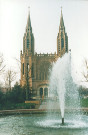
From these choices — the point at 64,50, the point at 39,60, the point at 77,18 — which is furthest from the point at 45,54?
the point at 77,18

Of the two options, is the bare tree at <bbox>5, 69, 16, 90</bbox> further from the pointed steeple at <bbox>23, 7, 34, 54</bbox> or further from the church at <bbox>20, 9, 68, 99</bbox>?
the pointed steeple at <bbox>23, 7, 34, 54</bbox>

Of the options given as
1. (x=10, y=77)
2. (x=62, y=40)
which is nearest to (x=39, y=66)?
(x=62, y=40)

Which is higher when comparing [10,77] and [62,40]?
[62,40]

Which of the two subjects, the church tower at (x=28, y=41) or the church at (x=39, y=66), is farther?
the church tower at (x=28, y=41)

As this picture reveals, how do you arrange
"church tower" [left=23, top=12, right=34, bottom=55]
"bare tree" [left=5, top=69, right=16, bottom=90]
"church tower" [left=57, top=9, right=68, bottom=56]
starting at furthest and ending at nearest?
"church tower" [left=23, top=12, right=34, bottom=55], "church tower" [left=57, top=9, right=68, bottom=56], "bare tree" [left=5, top=69, right=16, bottom=90]

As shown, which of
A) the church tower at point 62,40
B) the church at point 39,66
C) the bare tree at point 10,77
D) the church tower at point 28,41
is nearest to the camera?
the bare tree at point 10,77

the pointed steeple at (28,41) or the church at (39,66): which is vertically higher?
the pointed steeple at (28,41)

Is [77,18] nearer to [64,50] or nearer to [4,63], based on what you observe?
[4,63]

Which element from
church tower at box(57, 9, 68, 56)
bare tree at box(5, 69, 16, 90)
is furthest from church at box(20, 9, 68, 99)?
bare tree at box(5, 69, 16, 90)

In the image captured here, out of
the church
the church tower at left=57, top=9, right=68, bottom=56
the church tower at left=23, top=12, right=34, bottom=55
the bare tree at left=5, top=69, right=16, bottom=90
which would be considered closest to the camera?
the bare tree at left=5, top=69, right=16, bottom=90

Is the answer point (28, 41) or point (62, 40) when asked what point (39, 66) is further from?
point (62, 40)

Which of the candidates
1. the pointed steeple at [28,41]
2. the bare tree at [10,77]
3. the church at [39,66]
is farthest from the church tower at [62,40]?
the bare tree at [10,77]

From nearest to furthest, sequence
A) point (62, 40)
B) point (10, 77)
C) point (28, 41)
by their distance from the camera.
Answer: point (10, 77)
point (62, 40)
point (28, 41)

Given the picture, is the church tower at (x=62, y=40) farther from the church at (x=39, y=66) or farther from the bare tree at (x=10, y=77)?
the bare tree at (x=10, y=77)
